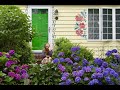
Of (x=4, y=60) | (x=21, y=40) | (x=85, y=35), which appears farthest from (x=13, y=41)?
(x=85, y=35)

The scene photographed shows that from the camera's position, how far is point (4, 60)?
14.4 ft

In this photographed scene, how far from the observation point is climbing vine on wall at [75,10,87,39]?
1192 cm

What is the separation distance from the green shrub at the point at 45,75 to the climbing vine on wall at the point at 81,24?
7.88 m

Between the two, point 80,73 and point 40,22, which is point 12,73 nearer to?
point 80,73

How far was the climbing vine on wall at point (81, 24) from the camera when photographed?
11922 millimetres

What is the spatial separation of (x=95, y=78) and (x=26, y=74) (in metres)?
0.94

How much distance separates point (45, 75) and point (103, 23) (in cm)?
872

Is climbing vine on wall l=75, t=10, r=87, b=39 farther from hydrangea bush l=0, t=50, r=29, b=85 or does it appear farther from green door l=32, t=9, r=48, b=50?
hydrangea bush l=0, t=50, r=29, b=85

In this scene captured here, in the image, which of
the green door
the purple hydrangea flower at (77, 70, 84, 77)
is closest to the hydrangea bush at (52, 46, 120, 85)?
the purple hydrangea flower at (77, 70, 84, 77)

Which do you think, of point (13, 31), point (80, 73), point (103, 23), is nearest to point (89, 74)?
point (80, 73)

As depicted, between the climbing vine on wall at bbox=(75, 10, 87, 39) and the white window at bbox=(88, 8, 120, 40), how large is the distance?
250 millimetres

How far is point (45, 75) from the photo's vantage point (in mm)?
3977

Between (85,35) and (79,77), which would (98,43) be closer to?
(85,35)

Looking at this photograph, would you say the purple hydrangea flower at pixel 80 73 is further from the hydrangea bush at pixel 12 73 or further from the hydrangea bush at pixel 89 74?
the hydrangea bush at pixel 12 73
